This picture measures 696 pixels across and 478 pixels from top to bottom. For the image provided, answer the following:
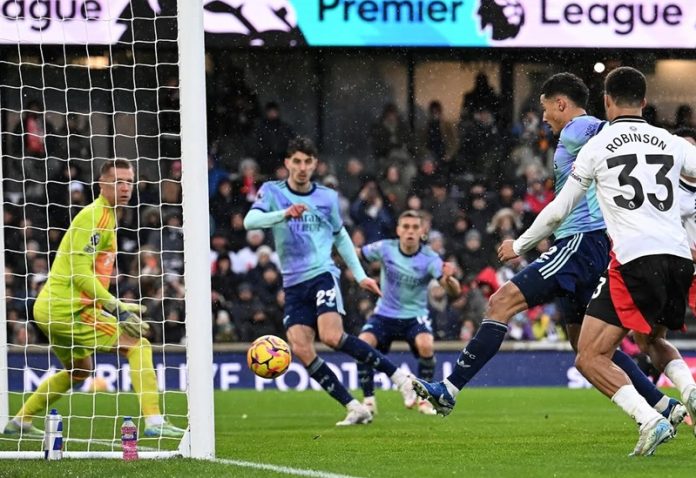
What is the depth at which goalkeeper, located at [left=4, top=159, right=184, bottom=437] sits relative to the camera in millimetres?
9266

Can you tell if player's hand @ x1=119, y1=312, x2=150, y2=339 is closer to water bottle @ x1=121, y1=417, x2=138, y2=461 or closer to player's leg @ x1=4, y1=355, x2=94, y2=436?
player's leg @ x1=4, y1=355, x2=94, y2=436

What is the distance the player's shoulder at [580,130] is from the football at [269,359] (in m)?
2.74

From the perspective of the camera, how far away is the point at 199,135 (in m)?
7.10

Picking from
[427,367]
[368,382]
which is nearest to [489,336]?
[368,382]

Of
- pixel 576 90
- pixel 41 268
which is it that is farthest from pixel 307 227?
pixel 41 268

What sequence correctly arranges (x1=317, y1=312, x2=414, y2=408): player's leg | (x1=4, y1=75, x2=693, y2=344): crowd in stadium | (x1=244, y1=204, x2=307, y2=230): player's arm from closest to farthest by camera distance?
1. (x1=244, y1=204, x2=307, y2=230): player's arm
2. (x1=317, y1=312, x2=414, y2=408): player's leg
3. (x1=4, y1=75, x2=693, y2=344): crowd in stadium

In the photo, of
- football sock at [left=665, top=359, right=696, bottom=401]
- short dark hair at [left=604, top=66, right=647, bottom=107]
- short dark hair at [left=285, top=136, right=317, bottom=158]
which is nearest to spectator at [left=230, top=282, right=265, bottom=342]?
short dark hair at [left=285, top=136, right=317, bottom=158]

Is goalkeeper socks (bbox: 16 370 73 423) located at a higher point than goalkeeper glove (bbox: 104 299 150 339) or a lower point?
lower

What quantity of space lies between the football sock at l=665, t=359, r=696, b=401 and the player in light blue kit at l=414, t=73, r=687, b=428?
5.2 inches

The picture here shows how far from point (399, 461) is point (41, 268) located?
1236cm

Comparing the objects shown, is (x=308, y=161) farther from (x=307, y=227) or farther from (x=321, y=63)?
(x=321, y=63)

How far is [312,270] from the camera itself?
1096cm

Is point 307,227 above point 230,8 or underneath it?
underneath

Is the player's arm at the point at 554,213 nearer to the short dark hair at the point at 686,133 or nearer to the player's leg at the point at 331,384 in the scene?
the short dark hair at the point at 686,133
